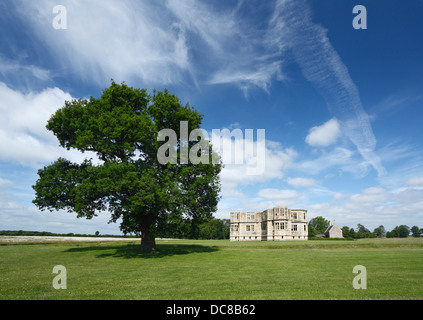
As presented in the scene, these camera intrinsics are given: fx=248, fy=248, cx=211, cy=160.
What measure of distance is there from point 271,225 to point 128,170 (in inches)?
2806

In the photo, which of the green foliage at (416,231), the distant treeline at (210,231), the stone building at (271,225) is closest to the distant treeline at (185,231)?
the distant treeline at (210,231)

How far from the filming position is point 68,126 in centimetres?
2731

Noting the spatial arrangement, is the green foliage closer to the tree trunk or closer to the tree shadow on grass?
the tree shadow on grass

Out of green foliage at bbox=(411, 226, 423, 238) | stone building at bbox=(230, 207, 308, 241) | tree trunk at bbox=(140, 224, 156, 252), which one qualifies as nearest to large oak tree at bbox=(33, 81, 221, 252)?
tree trunk at bbox=(140, 224, 156, 252)

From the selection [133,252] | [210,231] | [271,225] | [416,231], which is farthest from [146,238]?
[416,231]

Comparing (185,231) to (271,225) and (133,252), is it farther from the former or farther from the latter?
(271,225)

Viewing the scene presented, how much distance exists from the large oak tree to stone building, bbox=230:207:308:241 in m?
59.7

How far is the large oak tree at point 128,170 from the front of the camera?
2409 cm

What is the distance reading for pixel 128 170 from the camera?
24.7 metres

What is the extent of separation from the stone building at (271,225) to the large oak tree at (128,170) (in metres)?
59.7

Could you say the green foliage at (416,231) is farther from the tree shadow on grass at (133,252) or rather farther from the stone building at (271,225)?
the tree shadow on grass at (133,252)

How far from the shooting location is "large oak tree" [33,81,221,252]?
24094 mm
